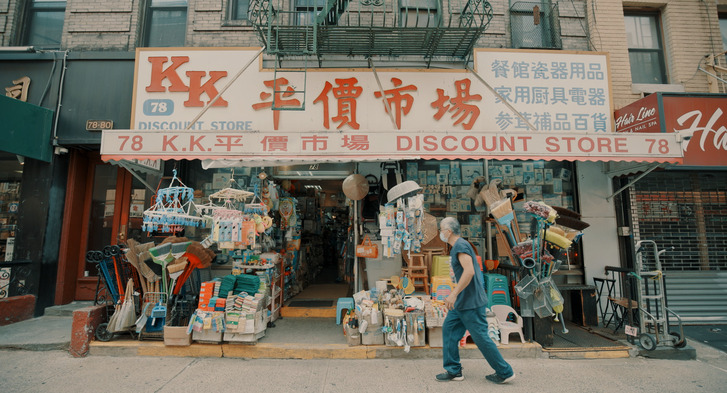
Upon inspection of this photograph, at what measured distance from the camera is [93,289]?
707cm

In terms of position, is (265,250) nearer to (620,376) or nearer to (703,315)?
(620,376)

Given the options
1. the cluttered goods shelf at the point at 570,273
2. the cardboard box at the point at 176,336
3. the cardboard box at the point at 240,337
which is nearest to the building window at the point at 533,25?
the cluttered goods shelf at the point at 570,273

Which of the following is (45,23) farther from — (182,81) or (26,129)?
(182,81)

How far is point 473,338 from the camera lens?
3.93 meters

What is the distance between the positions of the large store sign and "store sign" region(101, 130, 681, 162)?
124 centimetres

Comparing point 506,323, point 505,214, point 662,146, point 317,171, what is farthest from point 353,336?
point 662,146

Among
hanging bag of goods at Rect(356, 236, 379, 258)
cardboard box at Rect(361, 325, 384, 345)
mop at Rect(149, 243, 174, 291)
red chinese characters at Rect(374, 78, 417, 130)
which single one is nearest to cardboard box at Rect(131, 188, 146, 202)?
mop at Rect(149, 243, 174, 291)

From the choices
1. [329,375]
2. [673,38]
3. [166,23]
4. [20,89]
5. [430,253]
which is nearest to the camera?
[329,375]

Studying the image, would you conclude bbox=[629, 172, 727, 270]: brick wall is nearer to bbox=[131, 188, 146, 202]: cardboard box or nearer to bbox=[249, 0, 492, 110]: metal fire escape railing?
bbox=[249, 0, 492, 110]: metal fire escape railing

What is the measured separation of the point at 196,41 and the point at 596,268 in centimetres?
968

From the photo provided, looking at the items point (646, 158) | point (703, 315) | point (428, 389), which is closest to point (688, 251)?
point (703, 315)

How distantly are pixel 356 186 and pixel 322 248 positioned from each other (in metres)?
5.55

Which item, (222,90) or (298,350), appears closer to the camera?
(298,350)

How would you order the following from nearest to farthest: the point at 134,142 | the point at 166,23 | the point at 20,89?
the point at 134,142, the point at 20,89, the point at 166,23
